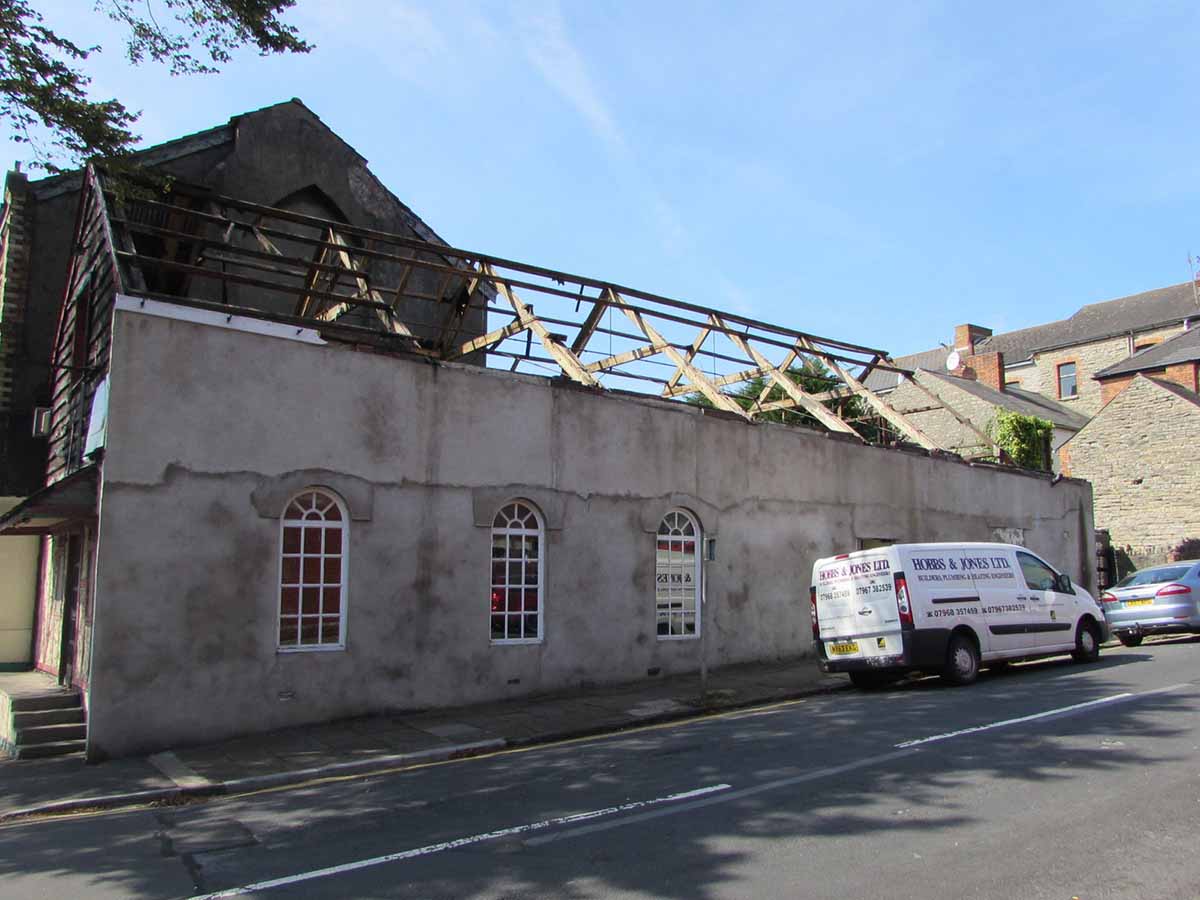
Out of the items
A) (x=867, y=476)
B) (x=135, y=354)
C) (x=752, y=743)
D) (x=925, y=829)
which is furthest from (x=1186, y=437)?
(x=135, y=354)

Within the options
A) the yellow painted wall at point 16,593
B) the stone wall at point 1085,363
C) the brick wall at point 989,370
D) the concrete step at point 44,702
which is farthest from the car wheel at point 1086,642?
the stone wall at point 1085,363

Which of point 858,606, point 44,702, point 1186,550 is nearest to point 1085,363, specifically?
point 1186,550

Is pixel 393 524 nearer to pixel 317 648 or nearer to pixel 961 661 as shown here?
pixel 317 648

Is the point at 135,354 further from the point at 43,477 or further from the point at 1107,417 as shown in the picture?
the point at 1107,417

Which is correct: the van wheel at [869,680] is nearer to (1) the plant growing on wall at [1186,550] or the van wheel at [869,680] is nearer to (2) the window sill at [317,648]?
(2) the window sill at [317,648]

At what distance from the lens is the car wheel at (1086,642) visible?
543 inches

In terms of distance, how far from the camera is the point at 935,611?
11805 millimetres

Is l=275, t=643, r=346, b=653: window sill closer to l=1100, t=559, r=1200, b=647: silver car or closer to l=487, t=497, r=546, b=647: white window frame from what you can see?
l=487, t=497, r=546, b=647: white window frame

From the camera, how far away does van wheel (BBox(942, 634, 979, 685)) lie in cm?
1182

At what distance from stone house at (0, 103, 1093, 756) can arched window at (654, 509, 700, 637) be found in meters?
0.04

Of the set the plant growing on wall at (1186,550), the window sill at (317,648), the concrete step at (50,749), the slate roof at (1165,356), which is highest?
the slate roof at (1165,356)

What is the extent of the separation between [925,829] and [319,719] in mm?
7236

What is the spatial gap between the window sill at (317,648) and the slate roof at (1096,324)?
120ft

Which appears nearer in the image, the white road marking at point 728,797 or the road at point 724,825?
the road at point 724,825
